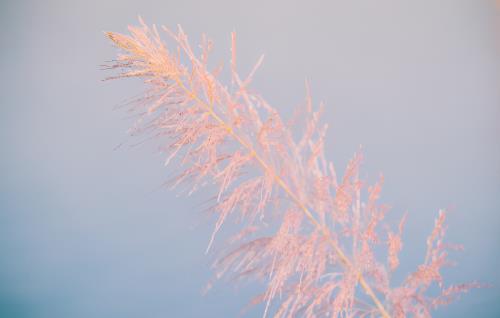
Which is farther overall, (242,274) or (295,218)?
(242,274)

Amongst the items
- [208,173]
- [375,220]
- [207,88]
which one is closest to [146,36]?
[207,88]

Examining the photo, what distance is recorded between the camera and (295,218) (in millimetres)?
1302

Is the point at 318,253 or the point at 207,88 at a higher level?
the point at 207,88

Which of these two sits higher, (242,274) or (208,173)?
(208,173)

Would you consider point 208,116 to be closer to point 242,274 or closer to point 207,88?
point 207,88

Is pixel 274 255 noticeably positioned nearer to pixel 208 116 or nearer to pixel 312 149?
pixel 312 149

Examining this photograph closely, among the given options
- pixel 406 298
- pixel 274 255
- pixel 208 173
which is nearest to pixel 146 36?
pixel 208 173

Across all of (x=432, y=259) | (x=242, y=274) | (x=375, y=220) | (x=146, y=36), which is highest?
(x=146, y=36)

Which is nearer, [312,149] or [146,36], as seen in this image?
[146,36]

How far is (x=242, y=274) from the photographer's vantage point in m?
1.40

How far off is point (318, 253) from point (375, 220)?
0.61 ft

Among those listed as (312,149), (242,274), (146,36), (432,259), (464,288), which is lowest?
(464,288)

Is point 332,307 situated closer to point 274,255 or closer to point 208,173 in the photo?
point 274,255

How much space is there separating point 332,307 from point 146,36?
917 mm
